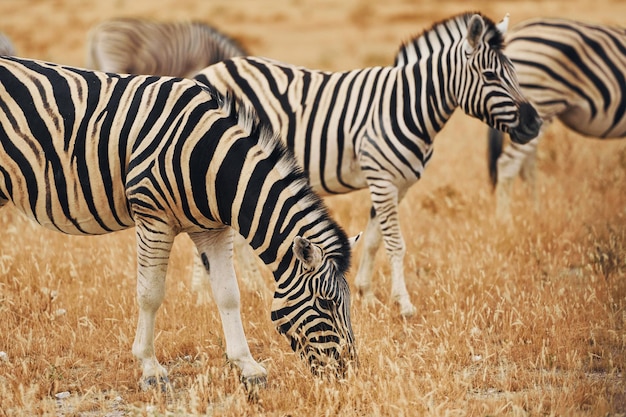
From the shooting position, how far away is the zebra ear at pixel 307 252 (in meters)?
3.80

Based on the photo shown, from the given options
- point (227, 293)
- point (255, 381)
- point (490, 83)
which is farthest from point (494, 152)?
point (255, 381)

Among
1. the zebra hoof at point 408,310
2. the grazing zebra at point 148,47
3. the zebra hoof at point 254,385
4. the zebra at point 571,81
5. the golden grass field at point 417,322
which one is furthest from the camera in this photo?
the grazing zebra at point 148,47

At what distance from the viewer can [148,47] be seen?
12727 mm

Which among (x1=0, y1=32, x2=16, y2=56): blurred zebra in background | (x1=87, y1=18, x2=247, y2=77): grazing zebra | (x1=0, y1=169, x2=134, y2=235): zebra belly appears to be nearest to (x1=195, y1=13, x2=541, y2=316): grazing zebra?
(x1=0, y1=169, x2=134, y2=235): zebra belly

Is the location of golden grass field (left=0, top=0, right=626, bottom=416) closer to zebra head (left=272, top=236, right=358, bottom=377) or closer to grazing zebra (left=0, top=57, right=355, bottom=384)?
zebra head (left=272, top=236, right=358, bottom=377)

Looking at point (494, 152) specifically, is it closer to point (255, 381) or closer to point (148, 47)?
point (255, 381)

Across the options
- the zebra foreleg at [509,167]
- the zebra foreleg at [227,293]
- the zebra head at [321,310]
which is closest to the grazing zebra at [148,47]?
the zebra foreleg at [509,167]

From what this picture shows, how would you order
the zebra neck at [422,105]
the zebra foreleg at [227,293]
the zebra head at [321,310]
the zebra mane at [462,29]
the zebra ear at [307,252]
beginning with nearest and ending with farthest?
the zebra ear at [307,252], the zebra head at [321,310], the zebra foreleg at [227,293], the zebra mane at [462,29], the zebra neck at [422,105]

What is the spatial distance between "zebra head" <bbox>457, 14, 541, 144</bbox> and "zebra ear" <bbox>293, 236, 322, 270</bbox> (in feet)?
8.34

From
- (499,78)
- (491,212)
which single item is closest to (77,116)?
(499,78)

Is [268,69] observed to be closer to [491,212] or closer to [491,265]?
[491,265]

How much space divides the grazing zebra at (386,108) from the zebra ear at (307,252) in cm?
197

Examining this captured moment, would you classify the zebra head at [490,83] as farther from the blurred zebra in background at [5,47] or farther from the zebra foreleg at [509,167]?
the blurred zebra in background at [5,47]

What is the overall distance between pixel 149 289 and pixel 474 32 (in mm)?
3031
